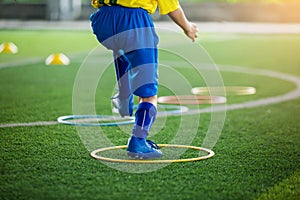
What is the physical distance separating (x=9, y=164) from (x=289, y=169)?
5.78 ft

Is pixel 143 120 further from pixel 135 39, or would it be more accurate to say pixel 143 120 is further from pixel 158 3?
pixel 158 3

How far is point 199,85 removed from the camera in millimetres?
9172

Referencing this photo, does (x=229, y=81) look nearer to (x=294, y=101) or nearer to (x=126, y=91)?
(x=294, y=101)

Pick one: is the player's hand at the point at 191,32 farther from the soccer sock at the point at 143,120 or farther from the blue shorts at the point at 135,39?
the soccer sock at the point at 143,120

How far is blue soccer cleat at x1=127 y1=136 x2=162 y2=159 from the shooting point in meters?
4.63

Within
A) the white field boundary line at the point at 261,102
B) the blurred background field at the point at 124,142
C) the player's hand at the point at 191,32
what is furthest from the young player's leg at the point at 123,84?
the white field boundary line at the point at 261,102

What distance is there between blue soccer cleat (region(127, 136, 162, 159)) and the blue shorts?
12.3 inches

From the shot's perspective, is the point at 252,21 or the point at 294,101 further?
the point at 252,21

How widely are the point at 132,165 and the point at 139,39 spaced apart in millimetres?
833

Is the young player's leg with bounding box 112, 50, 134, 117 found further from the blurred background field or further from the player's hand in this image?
the player's hand

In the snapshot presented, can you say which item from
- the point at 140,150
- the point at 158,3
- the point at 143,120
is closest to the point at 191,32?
the point at 158,3

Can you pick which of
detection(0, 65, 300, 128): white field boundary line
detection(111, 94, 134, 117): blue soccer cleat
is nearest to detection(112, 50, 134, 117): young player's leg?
detection(111, 94, 134, 117): blue soccer cleat

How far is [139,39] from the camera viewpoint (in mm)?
4578

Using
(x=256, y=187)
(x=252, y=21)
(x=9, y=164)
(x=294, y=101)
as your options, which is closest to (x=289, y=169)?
(x=256, y=187)
